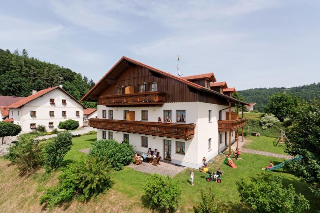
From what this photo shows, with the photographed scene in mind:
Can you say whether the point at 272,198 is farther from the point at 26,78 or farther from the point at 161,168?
the point at 26,78

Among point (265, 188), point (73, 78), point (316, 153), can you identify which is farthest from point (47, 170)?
point (73, 78)

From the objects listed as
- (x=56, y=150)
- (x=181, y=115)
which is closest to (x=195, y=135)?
(x=181, y=115)

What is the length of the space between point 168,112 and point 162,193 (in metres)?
9.12

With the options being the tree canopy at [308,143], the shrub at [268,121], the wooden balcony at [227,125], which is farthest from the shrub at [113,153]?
the shrub at [268,121]

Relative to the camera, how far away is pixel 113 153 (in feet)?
54.4

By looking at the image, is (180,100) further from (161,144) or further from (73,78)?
(73,78)

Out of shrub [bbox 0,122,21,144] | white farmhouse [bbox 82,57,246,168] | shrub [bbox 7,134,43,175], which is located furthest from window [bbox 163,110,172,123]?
shrub [bbox 0,122,21,144]

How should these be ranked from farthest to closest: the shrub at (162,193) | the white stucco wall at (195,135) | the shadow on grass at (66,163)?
the shadow on grass at (66,163) < the white stucco wall at (195,135) < the shrub at (162,193)

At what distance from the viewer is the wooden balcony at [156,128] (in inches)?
589

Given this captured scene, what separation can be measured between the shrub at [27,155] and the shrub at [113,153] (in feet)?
21.9

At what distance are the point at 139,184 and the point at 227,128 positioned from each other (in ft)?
40.6

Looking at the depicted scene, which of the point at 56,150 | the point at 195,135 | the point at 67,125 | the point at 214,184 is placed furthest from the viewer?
the point at 67,125

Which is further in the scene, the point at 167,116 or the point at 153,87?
the point at 153,87

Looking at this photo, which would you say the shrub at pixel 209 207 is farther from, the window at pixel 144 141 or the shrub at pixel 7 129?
the shrub at pixel 7 129
